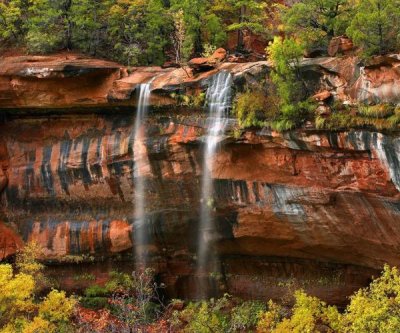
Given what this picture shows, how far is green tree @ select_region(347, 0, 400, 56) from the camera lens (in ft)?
54.0

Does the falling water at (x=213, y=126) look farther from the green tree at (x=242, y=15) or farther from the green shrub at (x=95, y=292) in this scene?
the green tree at (x=242, y=15)

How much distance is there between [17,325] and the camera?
61.2 ft

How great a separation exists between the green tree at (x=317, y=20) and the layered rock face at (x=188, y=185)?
2.77m

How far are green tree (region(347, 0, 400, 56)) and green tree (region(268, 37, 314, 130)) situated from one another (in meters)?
2.22

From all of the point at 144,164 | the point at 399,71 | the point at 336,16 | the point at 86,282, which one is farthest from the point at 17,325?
the point at 336,16

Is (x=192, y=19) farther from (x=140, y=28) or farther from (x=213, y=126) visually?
(x=213, y=126)

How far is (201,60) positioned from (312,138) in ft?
23.1

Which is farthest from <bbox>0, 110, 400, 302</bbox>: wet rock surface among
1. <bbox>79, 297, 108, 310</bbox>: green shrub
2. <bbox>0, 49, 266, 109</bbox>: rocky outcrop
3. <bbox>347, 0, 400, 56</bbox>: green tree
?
<bbox>347, 0, 400, 56</bbox>: green tree

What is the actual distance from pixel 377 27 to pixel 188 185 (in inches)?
401

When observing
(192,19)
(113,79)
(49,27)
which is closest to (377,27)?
(192,19)

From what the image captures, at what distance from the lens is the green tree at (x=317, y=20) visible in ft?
67.2

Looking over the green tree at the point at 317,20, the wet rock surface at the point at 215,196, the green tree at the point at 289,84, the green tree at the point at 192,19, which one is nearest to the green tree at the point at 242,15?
the green tree at the point at 192,19

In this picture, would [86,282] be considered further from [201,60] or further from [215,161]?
[201,60]

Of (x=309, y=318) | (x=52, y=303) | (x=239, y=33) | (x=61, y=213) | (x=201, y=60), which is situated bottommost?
(x=309, y=318)
